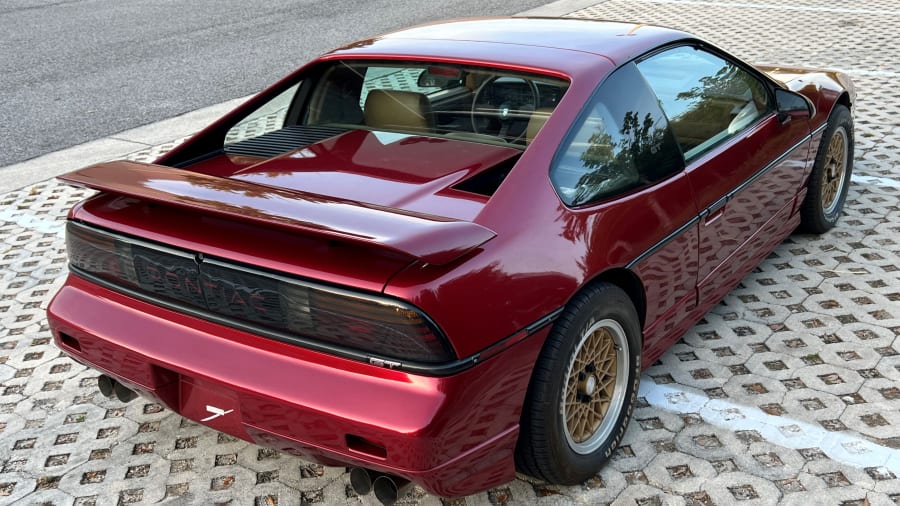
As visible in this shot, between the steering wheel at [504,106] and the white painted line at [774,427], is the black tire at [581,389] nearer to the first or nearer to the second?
the white painted line at [774,427]

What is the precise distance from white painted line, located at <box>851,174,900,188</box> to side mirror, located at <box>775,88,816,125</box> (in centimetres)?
170

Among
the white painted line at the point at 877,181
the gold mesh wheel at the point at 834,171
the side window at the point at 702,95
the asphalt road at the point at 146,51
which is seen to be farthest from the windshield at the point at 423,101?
the asphalt road at the point at 146,51

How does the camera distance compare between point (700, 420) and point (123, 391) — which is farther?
point (700, 420)

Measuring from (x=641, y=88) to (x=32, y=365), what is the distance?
2944mm

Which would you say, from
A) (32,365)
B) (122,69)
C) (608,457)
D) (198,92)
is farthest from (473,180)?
(122,69)

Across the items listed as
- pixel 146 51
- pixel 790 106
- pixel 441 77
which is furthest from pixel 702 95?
pixel 146 51

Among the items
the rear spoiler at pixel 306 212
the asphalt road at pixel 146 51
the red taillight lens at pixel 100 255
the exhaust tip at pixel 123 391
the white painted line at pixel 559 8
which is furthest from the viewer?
the white painted line at pixel 559 8

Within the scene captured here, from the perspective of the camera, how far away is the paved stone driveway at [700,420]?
2992 mm

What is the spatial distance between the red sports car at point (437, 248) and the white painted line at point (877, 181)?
2088mm

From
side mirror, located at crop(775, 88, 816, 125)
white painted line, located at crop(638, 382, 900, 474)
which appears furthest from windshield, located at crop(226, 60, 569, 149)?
side mirror, located at crop(775, 88, 816, 125)

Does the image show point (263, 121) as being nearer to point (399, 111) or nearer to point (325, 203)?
point (399, 111)

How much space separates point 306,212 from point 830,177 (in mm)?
3604

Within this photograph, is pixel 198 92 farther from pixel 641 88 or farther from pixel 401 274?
pixel 401 274

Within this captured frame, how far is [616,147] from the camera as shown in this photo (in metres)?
3.11
